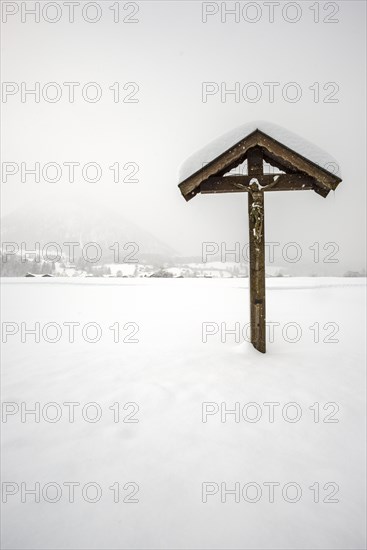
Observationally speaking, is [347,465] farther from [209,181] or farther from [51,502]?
[209,181]

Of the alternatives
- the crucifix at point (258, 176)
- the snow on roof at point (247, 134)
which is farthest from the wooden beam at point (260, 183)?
the snow on roof at point (247, 134)

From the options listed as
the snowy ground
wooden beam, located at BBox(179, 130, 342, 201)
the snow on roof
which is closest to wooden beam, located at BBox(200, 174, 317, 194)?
wooden beam, located at BBox(179, 130, 342, 201)

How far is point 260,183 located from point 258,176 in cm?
14

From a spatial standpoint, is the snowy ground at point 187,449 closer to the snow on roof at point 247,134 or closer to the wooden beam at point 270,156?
the wooden beam at point 270,156

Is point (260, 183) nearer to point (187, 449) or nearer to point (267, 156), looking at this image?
point (267, 156)

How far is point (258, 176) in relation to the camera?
4.82m

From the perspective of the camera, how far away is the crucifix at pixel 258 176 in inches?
178

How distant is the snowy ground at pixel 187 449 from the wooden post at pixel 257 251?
38 centimetres

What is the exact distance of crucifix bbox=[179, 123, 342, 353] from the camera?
4523 mm

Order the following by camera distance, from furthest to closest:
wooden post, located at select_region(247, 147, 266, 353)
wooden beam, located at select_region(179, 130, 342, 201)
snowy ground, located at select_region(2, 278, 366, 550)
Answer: wooden post, located at select_region(247, 147, 266, 353)
wooden beam, located at select_region(179, 130, 342, 201)
snowy ground, located at select_region(2, 278, 366, 550)

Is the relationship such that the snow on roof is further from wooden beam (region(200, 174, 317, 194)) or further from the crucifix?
wooden beam (region(200, 174, 317, 194))

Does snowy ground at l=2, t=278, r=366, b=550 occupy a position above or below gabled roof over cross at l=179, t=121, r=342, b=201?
below

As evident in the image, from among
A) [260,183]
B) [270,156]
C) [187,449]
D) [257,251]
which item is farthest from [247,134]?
[187,449]

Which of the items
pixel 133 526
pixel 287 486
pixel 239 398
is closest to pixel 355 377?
pixel 239 398
